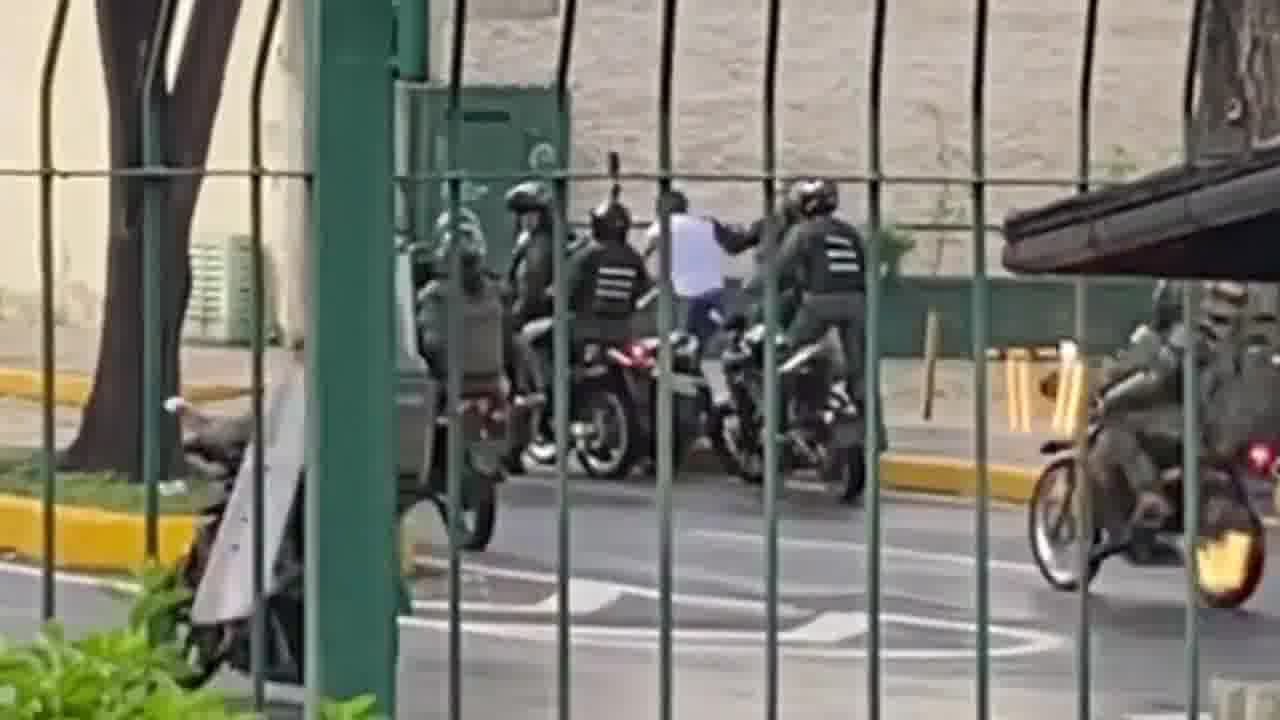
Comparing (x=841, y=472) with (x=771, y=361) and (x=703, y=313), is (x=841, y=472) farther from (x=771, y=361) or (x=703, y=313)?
(x=771, y=361)

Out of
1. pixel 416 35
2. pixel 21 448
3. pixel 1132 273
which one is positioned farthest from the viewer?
pixel 21 448

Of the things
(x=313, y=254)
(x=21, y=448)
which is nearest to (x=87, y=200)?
(x=21, y=448)

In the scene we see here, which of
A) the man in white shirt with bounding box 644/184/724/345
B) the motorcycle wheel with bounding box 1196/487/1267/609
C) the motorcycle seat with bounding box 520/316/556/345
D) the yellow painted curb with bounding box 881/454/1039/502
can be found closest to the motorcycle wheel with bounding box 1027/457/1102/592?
the motorcycle wheel with bounding box 1196/487/1267/609

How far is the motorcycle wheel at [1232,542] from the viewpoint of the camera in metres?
10.1

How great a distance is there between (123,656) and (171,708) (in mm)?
162

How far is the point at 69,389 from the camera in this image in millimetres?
15047

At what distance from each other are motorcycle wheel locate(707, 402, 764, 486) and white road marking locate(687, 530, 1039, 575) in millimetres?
1381

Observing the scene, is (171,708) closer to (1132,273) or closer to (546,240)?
(1132,273)

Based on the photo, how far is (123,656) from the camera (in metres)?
2.96

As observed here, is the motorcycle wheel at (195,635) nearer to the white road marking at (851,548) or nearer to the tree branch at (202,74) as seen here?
the tree branch at (202,74)

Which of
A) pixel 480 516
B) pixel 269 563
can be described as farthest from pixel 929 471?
pixel 269 563

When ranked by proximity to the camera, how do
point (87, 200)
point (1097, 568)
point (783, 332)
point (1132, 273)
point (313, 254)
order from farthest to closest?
point (783, 332), point (87, 200), point (1097, 568), point (313, 254), point (1132, 273)

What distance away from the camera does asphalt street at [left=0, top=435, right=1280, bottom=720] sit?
27.0 feet

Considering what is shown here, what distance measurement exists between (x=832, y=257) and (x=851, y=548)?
1.30m
